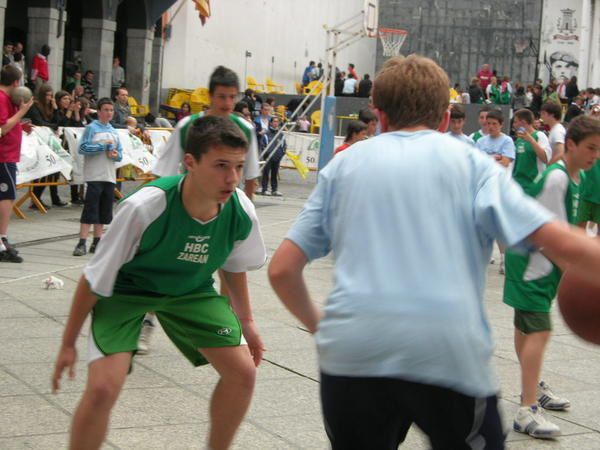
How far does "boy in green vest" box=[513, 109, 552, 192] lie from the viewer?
11.6 metres

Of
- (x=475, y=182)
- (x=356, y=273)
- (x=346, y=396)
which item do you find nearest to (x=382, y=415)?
(x=346, y=396)

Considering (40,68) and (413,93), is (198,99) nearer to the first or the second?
(40,68)

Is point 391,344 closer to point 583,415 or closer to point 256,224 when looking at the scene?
point 256,224

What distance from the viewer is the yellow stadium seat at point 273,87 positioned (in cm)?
3775

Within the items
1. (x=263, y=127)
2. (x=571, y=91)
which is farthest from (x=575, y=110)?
(x=263, y=127)

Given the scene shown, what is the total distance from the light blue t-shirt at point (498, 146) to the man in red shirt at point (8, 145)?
201 inches

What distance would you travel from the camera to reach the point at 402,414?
2.94m

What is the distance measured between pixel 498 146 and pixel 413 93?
980 centimetres

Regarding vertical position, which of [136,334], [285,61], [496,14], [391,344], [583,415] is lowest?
[583,415]

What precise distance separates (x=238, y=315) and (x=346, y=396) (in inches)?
69.6

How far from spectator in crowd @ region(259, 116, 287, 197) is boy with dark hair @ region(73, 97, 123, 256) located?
8.19 metres

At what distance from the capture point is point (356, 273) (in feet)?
9.53

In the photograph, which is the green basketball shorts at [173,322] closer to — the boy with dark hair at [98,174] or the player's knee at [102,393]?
the player's knee at [102,393]

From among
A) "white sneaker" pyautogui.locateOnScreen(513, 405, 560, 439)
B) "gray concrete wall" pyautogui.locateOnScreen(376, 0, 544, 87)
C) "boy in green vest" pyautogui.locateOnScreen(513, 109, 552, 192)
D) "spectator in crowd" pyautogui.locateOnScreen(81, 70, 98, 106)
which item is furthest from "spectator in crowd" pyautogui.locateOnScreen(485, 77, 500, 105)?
"white sneaker" pyautogui.locateOnScreen(513, 405, 560, 439)
